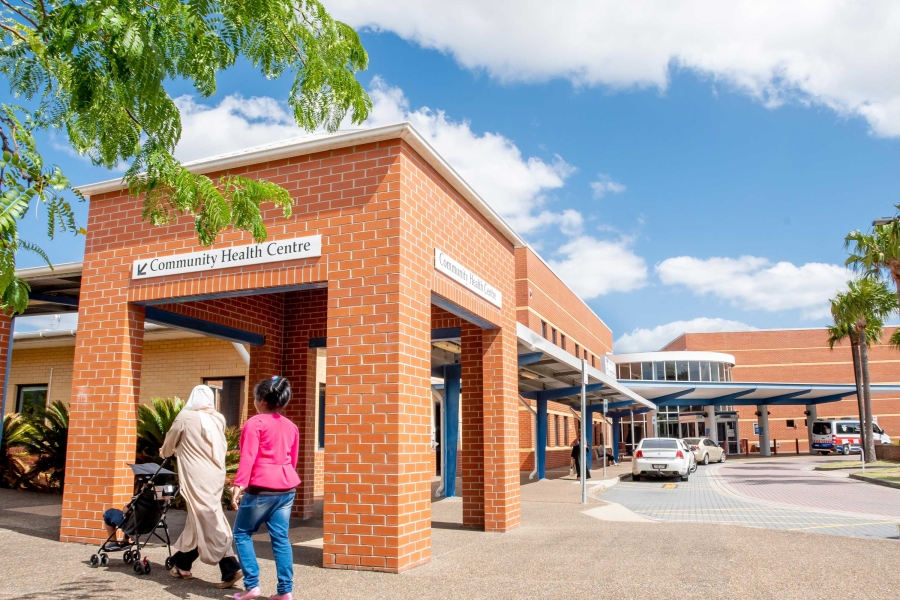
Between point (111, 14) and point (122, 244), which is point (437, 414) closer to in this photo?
point (122, 244)

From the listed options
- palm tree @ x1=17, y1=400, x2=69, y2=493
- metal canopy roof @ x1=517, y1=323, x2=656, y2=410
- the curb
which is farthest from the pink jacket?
the curb

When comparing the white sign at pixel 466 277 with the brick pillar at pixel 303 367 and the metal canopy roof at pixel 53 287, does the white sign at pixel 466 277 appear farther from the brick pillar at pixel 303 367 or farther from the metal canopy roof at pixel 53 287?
the metal canopy roof at pixel 53 287

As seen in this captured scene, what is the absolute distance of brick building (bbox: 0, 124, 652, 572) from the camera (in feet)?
23.8

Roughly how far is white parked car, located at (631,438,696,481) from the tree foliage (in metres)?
20.5

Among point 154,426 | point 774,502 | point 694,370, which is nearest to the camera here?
point 154,426

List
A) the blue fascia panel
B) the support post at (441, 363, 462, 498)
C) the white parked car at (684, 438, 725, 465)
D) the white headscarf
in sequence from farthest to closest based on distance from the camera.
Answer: the white parked car at (684, 438, 725, 465), the support post at (441, 363, 462, 498), the blue fascia panel, the white headscarf

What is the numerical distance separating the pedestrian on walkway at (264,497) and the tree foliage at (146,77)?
1.65 meters

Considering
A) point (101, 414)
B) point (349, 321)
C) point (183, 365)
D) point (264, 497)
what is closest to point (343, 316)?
point (349, 321)

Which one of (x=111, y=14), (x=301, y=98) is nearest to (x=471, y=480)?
(x=301, y=98)

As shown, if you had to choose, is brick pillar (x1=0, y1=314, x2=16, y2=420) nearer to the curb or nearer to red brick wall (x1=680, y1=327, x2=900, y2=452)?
the curb

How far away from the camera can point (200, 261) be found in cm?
841

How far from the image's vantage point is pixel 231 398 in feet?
58.2

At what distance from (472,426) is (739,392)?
119 ft

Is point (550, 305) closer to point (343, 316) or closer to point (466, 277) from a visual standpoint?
point (466, 277)
